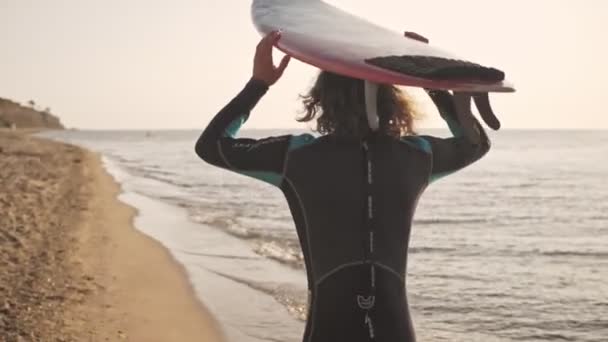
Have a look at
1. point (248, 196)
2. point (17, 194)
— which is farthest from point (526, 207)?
point (17, 194)

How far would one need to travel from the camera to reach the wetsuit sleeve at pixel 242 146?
7.06 feet

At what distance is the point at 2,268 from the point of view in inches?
323

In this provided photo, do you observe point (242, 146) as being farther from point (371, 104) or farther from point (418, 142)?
point (418, 142)

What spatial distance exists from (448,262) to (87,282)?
19.3ft

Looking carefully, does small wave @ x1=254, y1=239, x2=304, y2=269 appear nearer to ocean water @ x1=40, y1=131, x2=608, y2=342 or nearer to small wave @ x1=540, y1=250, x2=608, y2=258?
ocean water @ x1=40, y1=131, x2=608, y2=342

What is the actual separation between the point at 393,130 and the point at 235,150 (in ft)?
1.50

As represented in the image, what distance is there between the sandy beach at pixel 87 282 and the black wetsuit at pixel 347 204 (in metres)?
4.33

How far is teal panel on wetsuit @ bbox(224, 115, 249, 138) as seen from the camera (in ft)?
7.26

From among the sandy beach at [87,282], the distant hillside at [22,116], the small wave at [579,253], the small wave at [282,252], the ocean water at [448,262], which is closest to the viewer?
the sandy beach at [87,282]

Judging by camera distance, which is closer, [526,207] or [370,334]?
[370,334]

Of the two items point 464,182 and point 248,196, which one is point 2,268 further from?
point 464,182

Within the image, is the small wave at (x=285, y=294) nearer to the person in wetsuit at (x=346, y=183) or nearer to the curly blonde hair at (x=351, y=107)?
the person in wetsuit at (x=346, y=183)

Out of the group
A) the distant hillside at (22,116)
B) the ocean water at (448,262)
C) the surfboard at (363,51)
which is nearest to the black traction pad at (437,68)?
the surfboard at (363,51)

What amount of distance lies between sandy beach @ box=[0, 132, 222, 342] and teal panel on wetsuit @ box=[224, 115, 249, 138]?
431cm
